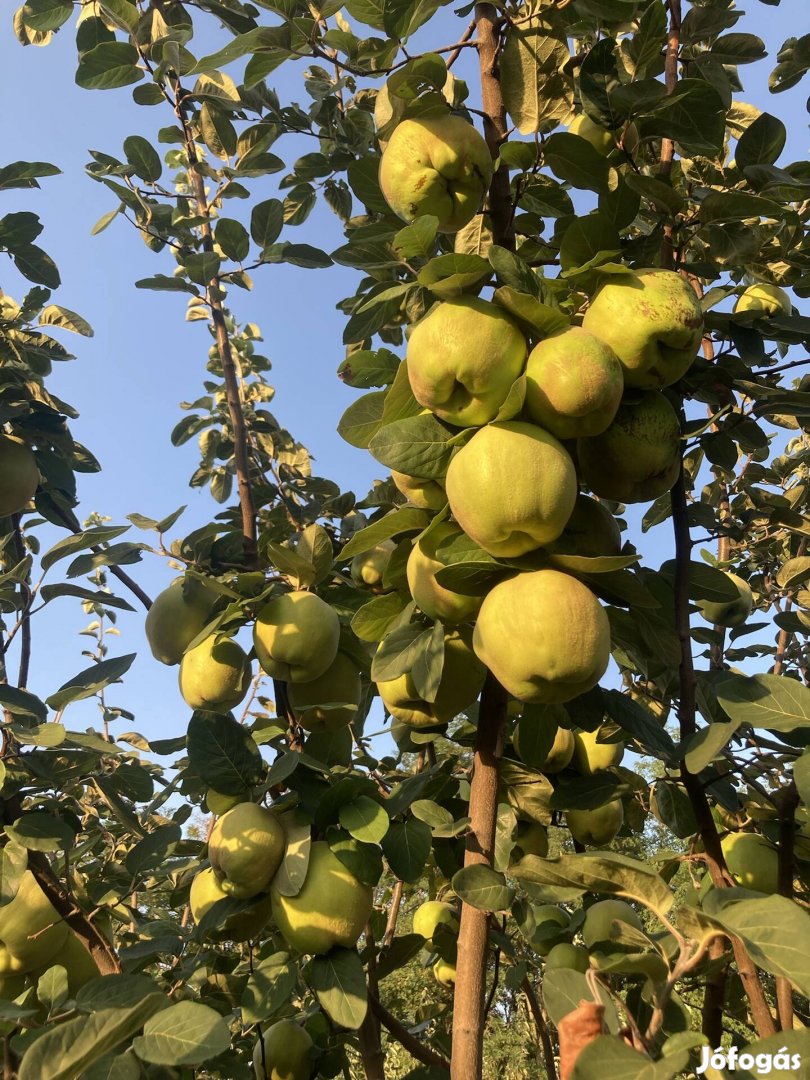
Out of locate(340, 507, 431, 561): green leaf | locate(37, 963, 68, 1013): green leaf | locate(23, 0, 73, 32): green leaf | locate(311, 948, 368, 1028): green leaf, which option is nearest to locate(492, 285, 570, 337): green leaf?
locate(340, 507, 431, 561): green leaf

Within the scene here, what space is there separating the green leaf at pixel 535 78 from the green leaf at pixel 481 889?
1.29 m

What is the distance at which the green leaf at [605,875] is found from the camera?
3.26 feet

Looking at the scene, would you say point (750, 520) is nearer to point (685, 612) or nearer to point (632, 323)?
point (685, 612)

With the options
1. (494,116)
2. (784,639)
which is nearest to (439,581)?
(494,116)

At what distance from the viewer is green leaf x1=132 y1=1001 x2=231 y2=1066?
1.00 metres

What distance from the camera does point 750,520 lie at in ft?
8.11

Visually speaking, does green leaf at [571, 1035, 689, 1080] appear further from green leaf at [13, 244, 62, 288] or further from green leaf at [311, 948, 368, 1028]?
green leaf at [13, 244, 62, 288]

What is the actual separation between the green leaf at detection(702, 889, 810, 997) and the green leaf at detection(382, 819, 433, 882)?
29.3 inches

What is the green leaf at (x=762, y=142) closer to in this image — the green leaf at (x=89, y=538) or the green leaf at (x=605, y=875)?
the green leaf at (x=605, y=875)

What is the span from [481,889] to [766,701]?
0.54 meters

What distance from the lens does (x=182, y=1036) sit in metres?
1.04

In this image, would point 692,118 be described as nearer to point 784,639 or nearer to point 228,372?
point 228,372

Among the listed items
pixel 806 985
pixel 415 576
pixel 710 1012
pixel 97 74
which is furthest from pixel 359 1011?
pixel 97 74

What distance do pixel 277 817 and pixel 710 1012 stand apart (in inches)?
34.9
